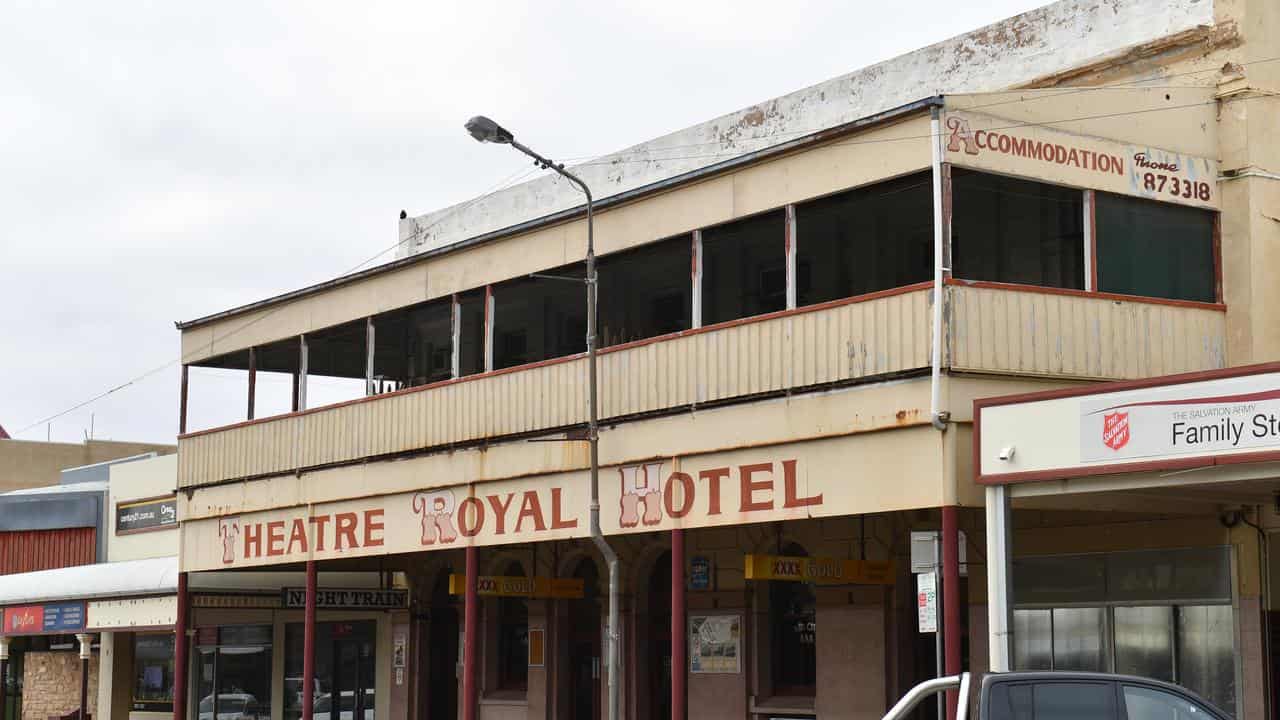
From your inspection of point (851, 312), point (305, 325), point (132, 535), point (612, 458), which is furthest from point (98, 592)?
point (851, 312)

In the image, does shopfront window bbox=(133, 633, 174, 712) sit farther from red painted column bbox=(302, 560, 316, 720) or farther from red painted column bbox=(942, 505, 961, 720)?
red painted column bbox=(942, 505, 961, 720)

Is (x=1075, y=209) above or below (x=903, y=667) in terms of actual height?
above

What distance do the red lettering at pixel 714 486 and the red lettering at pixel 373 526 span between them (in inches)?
296

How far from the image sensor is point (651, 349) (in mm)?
22266

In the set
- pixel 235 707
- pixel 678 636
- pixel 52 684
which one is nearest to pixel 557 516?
pixel 678 636

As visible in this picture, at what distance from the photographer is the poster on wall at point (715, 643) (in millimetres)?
25547

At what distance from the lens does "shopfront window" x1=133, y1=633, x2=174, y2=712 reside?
1484 inches

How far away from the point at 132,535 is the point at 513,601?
40.6 feet

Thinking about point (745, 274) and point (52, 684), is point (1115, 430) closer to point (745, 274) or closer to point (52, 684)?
point (745, 274)

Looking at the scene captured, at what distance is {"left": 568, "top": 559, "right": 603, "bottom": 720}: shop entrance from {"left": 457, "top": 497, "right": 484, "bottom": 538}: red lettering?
179 inches

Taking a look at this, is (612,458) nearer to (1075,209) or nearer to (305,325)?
(1075,209)

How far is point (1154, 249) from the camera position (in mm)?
19750

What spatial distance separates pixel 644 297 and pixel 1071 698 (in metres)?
16.0

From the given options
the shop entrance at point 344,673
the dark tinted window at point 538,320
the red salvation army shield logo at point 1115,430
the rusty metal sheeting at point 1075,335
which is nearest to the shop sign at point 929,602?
the red salvation army shield logo at point 1115,430
